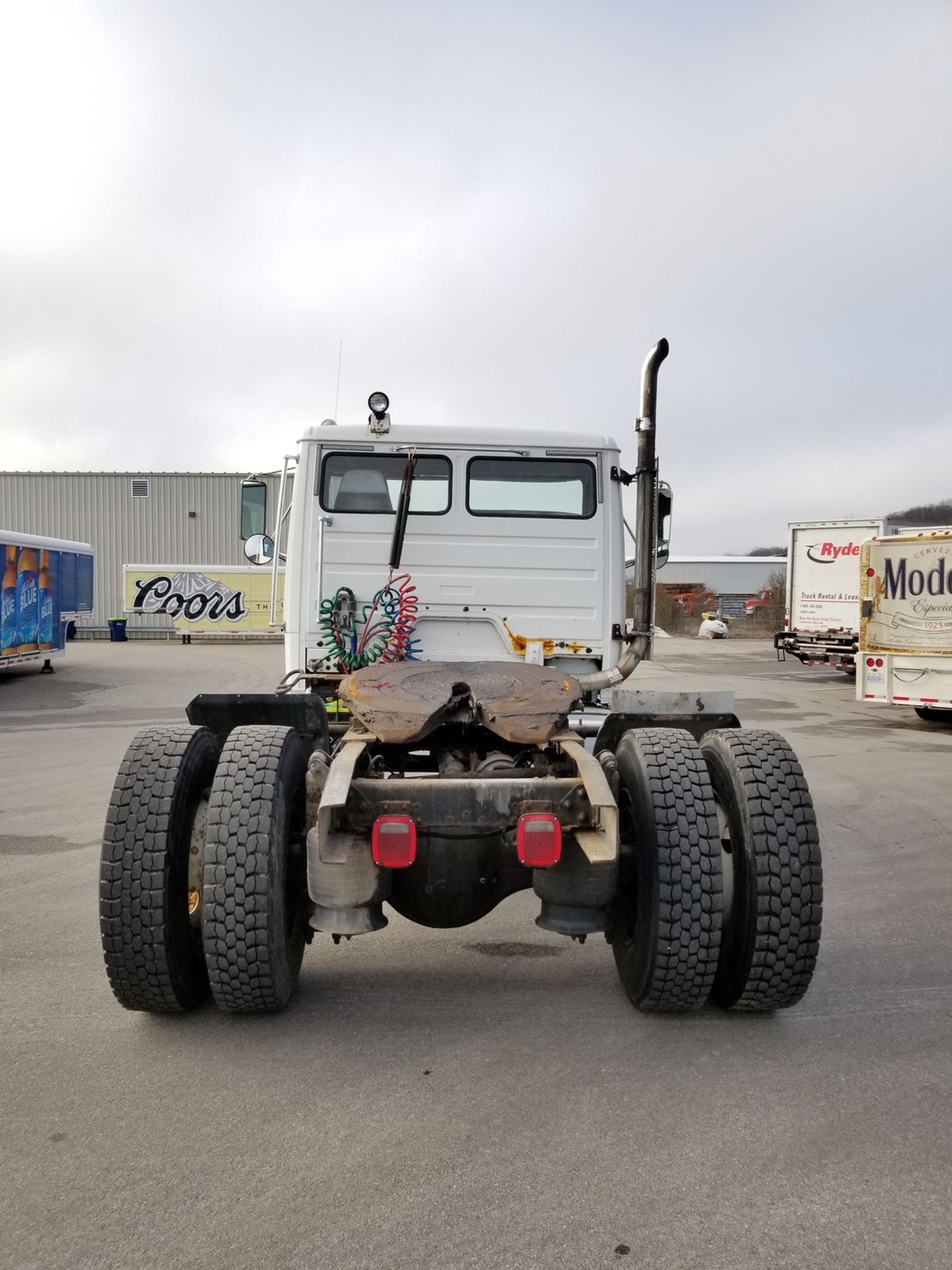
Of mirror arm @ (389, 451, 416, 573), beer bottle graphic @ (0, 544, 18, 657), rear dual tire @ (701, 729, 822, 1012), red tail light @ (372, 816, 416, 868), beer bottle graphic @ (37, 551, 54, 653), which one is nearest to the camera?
red tail light @ (372, 816, 416, 868)

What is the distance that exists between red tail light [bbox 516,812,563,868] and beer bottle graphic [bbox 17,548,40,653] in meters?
Answer: 18.9

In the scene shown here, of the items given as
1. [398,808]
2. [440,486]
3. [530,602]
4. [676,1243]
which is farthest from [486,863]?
[440,486]

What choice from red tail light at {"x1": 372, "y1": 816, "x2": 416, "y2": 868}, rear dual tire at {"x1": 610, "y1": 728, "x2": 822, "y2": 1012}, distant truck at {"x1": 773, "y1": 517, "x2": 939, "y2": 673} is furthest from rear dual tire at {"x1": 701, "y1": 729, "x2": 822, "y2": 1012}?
distant truck at {"x1": 773, "y1": 517, "x2": 939, "y2": 673}

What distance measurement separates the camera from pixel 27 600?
66.9 ft

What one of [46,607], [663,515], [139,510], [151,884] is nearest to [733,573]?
[139,510]

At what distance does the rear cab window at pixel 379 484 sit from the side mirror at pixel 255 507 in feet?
2.62

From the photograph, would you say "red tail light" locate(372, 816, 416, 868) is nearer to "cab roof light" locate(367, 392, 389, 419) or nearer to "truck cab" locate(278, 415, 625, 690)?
"truck cab" locate(278, 415, 625, 690)

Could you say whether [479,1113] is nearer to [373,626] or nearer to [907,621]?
[373,626]

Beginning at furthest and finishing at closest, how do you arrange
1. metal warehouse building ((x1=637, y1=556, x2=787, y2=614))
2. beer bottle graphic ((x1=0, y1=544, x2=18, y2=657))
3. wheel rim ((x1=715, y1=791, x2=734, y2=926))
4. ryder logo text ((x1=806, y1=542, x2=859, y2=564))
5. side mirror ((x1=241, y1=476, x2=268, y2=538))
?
metal warehouse building ((x1=637, y1=556, x2=787, y2=614)) < ryder logo text ((x1=806, y1=542, x2=859, y2=564)) < beer bottle graphic ((x1=0, y1=544, x2=18, y2=657)) < side mirror ((x1=241, y1=476, x2=268, y2=538)) < wheel rim ((x1=715, y1=791, x2=734, y2=926))

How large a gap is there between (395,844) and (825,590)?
20388mm

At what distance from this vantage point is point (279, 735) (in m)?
3.97

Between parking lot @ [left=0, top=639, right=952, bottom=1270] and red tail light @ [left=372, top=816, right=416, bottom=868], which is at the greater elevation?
red tail light @ [left=372, top=816, right=416, bottom=868]

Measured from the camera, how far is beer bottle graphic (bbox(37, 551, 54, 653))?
69.6 feet

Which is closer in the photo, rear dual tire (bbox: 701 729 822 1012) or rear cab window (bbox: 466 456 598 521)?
rear dual tire (bbox: 701 729 822 1012)
